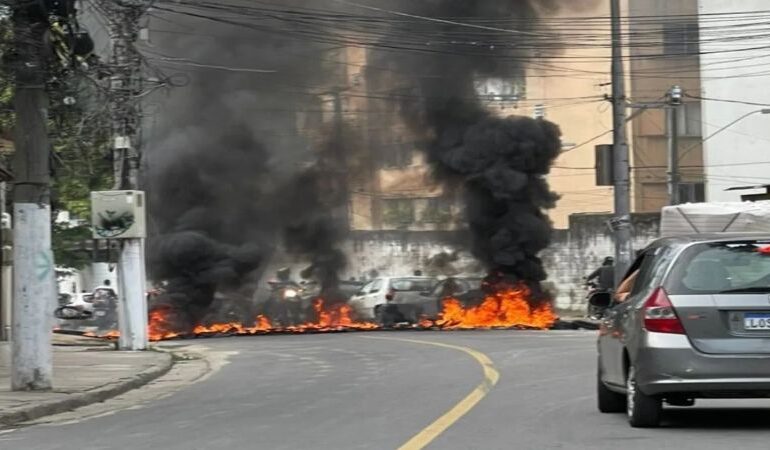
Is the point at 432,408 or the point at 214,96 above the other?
the point at 214,96

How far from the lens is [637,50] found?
46344 mm

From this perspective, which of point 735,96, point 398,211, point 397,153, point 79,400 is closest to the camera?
point 79,400

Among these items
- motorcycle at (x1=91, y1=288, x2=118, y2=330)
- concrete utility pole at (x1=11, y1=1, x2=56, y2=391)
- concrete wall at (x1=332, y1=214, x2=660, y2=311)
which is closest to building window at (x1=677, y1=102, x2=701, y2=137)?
concrete wall at (x1=332, y1=214, x2=660, y2=311)

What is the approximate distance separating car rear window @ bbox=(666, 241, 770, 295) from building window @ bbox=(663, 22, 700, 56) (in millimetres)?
37833

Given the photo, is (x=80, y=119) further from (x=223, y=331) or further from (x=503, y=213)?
(x=503, y=213)

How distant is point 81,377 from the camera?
17.5 metres

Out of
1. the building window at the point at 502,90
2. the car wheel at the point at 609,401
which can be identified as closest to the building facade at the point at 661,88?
the building window at the point at 502,90

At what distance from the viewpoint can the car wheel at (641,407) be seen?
9461 millimetres

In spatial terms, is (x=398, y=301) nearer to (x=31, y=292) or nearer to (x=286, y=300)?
(x=286, y=300)

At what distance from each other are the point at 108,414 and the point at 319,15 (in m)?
22.9

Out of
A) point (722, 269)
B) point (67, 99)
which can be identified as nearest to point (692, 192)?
point (67, 99)

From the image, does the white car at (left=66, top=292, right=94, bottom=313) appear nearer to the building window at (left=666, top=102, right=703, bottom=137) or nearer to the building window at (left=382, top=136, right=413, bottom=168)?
the building window at (left=382, top=136, right=413, bottom=168)

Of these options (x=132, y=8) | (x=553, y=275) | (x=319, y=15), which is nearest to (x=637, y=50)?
(x=553, y=275)

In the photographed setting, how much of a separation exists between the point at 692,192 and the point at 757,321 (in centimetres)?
4064
